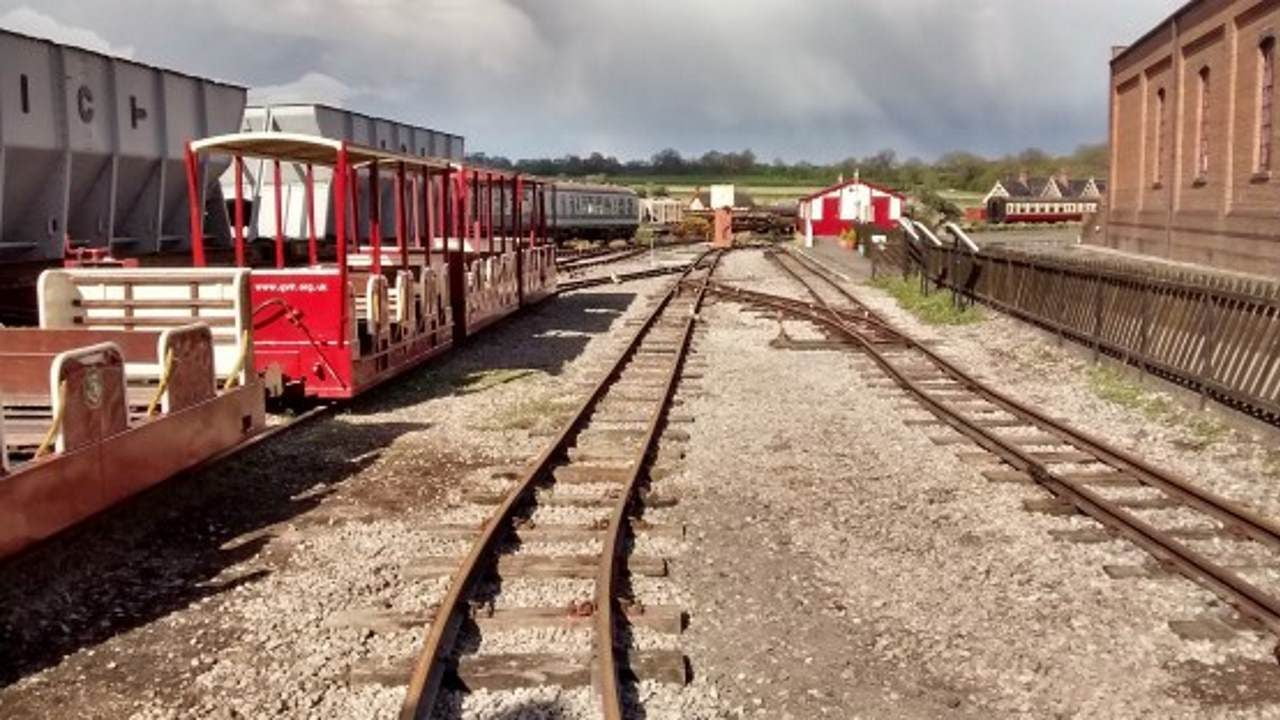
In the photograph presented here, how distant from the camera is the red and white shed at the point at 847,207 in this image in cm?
5584

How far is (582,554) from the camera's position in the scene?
21.0 ft

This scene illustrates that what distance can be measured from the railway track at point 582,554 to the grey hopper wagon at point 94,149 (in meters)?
6.88

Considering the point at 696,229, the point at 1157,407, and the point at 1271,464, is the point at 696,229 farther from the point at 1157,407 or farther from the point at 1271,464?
the point at 1271,464

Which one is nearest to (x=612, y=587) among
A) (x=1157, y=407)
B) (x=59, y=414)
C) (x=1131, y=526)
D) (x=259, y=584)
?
(x=259, y=584)

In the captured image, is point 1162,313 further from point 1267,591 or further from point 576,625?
point 576,625

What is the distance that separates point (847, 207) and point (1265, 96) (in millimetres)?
31931

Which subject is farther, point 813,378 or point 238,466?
point 813,378

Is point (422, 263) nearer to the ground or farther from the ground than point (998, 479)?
farther from the ground

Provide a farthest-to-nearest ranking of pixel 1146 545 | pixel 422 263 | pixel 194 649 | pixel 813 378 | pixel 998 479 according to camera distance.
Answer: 1. pixel 422 263
2. pixel 813 378
3. pixel 998 479
4. pixel 1146 545
5. pixel 194 649

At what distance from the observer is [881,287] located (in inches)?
1169

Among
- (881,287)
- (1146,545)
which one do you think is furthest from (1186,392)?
(881,287)

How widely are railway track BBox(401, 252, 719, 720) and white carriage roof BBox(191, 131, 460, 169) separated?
3.48 metres

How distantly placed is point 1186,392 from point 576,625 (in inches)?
345

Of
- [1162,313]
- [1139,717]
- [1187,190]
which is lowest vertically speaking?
[1139,717]
